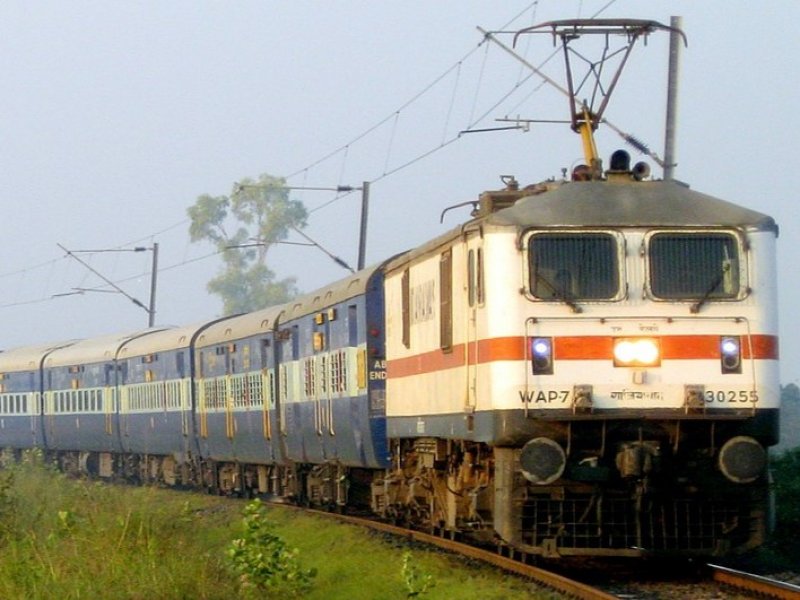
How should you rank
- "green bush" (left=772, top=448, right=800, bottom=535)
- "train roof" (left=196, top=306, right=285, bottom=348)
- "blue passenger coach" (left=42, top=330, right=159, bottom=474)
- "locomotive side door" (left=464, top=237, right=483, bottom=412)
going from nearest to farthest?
"locomotive side door" (left=464, top=237, right=483, bottom=412) → "green bush" (left=772, top=448, right=800, bottom=535) → "train roof" (left=196, top=306, right=285, bottom=348) → "blue passenger coach" (left=42, top=330, right=159, bottom=474)

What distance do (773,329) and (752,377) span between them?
0.45 metres

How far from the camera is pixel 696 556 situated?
13008mm

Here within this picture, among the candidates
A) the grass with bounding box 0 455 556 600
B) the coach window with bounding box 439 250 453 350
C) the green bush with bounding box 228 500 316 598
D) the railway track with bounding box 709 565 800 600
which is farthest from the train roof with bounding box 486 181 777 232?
the green bush with bounding box 228 500 316 598

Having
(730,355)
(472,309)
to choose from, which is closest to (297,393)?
(472,309)

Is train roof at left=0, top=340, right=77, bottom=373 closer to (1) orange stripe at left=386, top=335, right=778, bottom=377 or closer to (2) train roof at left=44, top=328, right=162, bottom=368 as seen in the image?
(2) train roof at left=44, top=328, right=162, bottom=368

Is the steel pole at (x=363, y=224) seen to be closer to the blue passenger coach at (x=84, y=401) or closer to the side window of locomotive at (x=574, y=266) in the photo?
the blue passenger coach at (x=84, y=401)

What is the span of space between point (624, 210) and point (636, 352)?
46.1 inches

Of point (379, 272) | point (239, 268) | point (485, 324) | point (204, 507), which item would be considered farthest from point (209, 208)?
point (485, 324)

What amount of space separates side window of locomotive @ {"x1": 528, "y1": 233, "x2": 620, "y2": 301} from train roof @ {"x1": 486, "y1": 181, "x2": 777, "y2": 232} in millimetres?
131

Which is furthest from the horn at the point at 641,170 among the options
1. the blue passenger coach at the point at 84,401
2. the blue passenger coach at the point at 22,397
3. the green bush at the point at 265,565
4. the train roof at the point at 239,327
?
the blue passenger coach at the point at 22,397

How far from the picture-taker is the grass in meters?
12.2

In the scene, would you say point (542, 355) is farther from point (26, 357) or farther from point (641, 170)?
point (26, 357)

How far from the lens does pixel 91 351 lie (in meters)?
40.1

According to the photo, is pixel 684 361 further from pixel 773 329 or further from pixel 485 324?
pixel 485 324
